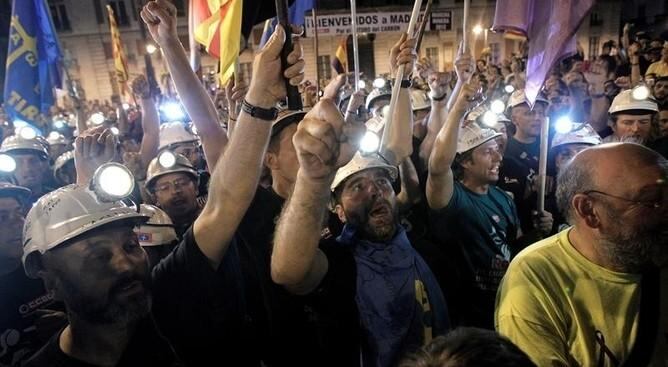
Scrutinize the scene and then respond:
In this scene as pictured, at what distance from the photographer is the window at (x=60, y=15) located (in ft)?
126

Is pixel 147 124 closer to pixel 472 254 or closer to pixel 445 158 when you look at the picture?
pixel 445 158

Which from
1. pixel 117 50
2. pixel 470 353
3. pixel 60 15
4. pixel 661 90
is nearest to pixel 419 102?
pixel 661 90

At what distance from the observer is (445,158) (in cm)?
310

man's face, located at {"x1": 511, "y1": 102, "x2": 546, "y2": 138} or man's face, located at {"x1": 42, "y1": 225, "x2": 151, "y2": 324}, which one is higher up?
man's face, located at {"x1": 511, "y1": 102, "x2": 546, "y2": 138}

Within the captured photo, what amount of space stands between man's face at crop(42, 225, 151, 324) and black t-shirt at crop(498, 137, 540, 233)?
363 centimetres

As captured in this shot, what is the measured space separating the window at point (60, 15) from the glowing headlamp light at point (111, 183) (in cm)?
4455

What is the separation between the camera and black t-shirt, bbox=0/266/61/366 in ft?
8.11

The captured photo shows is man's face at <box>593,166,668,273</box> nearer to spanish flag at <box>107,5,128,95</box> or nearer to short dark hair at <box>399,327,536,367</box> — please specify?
short dark hair at <box>399,327,536,367</box>

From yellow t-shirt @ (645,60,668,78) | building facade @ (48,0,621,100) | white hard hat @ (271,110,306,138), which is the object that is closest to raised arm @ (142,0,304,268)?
white hard hat @ (271,110,306,138)

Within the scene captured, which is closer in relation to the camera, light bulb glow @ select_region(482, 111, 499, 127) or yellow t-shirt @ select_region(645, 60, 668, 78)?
light bulb glow @ select_region(482, 111, 499, 127)

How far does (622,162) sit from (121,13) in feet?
146

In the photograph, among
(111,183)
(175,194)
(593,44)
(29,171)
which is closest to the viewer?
(111,183)

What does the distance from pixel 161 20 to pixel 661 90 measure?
706 cm

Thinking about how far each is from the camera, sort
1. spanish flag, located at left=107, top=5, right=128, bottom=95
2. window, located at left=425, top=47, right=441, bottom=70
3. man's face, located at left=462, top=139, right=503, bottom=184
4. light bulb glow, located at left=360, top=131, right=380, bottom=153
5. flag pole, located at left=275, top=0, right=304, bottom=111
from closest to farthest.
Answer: flag pole, located at left=275, top=0, right=304, bottom=111
light bulb glow, located at left=360, top=131, right=380, bottom=153
man's face, located at left=462, top=139, right=503, bottom=184
spanish flag, located at left=107, top=5, right=128, bottom=95
window, located at left=425, top=47, right=441, bottom=70
